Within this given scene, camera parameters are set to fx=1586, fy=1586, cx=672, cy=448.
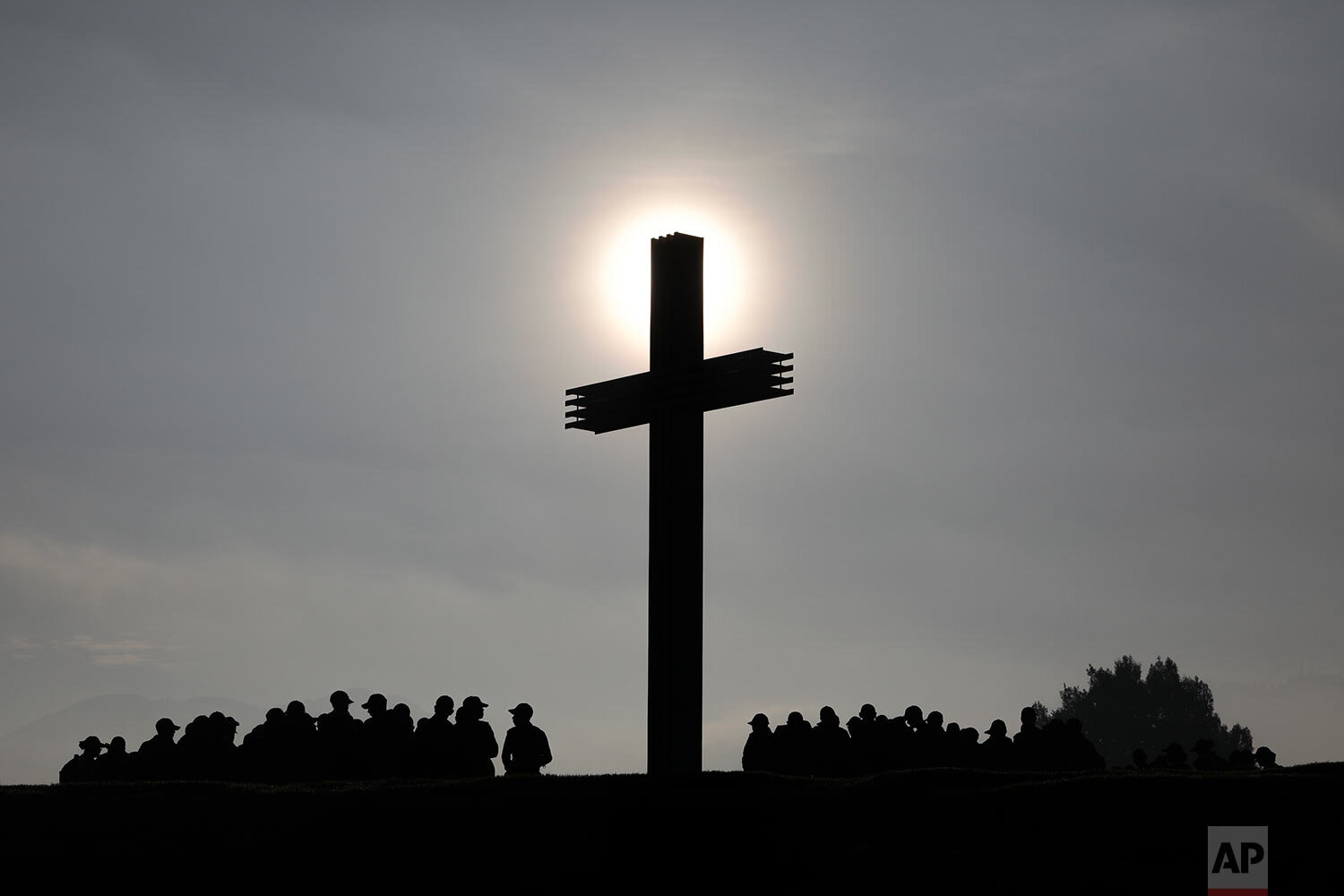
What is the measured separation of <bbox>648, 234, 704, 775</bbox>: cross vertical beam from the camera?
21344 millimetres

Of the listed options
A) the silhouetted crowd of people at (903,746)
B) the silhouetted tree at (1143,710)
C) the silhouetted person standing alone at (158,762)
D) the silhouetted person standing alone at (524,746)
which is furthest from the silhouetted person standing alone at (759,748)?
the silhouetted tree at (1143,710)

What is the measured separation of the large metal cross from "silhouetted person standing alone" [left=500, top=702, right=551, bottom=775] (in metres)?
2.02

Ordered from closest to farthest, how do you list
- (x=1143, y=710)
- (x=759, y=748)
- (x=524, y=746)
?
(x=524, y=746) < (x=759, y=748) < (x=1143, y=710)

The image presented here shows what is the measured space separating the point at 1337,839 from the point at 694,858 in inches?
219

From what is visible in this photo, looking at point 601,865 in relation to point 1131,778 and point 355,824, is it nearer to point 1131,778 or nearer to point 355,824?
point 355,824

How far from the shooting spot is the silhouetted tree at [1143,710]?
328 feet

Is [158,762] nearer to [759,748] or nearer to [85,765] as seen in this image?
[85,765]

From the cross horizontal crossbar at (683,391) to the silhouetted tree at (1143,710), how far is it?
268 feet

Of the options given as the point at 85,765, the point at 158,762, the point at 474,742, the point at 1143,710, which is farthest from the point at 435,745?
the point at 1143,710

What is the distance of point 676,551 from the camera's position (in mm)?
21516

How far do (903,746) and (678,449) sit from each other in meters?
5.15

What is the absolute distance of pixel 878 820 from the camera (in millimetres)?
14805

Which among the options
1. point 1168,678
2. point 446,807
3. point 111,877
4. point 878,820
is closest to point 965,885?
point 878,820

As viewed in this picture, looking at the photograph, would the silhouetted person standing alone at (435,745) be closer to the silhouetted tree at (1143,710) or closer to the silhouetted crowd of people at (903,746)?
the silhouetted crowd of people at (903,746)
